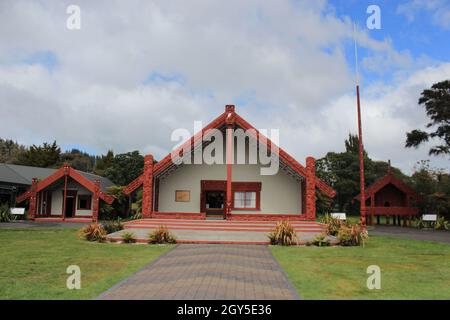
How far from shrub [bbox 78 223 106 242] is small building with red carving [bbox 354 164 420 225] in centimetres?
2071

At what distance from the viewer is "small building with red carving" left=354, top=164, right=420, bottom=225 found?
90.8ft

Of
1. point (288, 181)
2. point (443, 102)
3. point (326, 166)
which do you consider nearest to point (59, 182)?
point (288, 181)

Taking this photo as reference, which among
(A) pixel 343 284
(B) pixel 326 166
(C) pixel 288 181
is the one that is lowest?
(A) pixel 343 284

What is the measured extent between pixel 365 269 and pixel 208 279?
169 inches

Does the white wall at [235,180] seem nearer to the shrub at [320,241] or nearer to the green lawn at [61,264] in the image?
the shrub at [320,241]

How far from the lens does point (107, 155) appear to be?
197 ft

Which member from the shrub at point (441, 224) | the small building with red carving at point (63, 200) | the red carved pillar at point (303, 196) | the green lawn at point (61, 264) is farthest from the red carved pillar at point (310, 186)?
the small building with red carving at point (63, 200)

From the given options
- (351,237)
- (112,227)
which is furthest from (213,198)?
(351,237)

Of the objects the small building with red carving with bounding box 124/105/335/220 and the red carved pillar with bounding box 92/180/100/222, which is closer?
the small building with red carving with bounding box 124/105/335/220

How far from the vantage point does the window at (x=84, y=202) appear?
29922mm

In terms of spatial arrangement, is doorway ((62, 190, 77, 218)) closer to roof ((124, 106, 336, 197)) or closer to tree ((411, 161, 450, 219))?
roof ((124, 106, 336, 197))

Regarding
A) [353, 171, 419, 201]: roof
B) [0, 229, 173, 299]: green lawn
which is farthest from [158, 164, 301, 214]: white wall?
[353, 171, 419, 201]: roof
